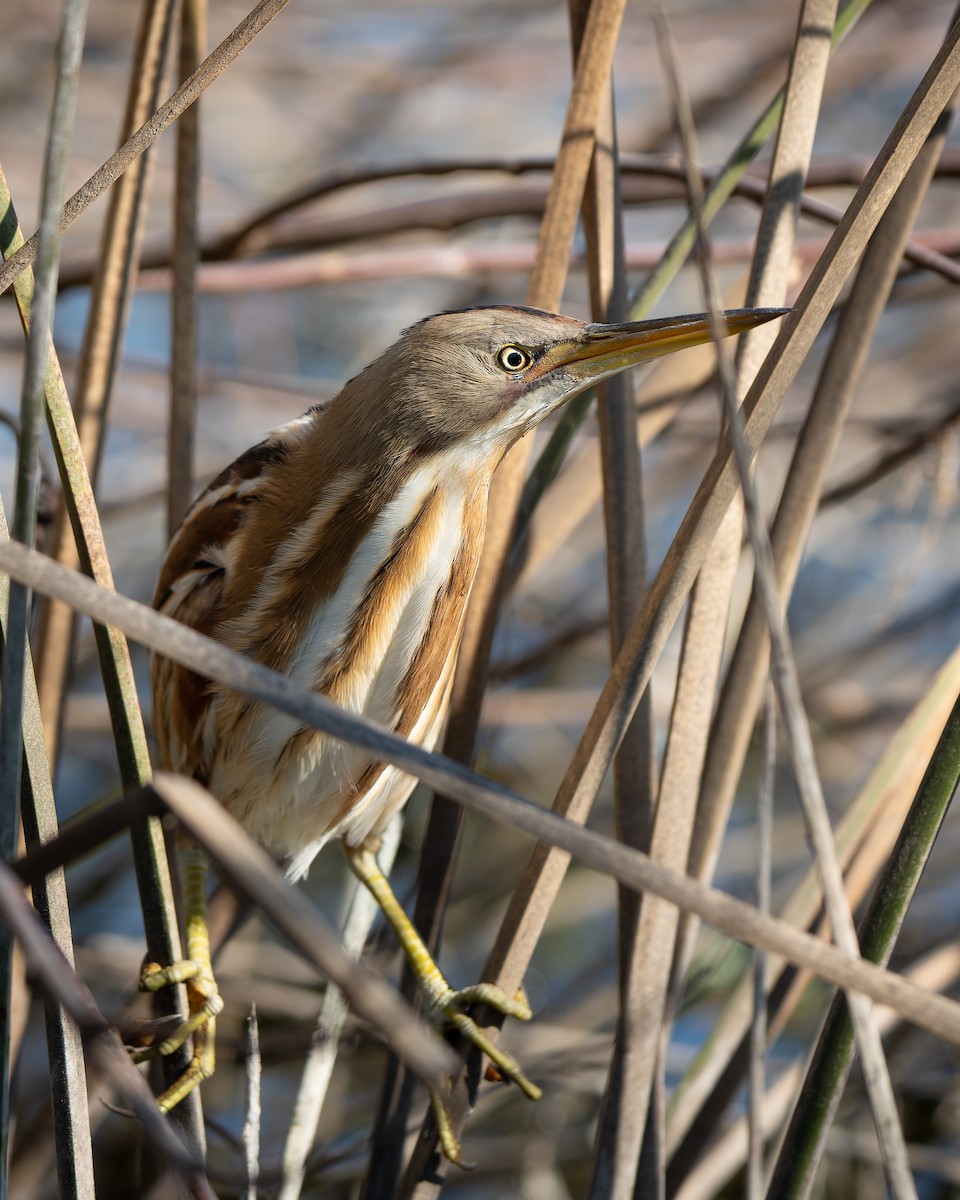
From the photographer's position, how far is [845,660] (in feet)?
7.68

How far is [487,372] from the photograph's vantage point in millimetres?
1146

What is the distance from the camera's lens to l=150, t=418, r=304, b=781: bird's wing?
124 cm

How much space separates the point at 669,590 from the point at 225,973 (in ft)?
4.45

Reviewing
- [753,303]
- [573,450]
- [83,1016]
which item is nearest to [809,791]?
[83,1016]

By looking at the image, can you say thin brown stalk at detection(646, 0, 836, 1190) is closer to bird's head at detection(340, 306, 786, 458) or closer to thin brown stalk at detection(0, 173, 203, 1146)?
bird's head at detection(340, 306, 786, 458)

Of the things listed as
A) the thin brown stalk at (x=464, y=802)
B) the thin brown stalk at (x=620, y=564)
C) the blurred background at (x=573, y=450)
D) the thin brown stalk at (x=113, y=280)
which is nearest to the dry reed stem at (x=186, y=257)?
the thin brown stalk at (x=113, y=280)

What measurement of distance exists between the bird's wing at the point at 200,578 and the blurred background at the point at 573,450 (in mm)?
370

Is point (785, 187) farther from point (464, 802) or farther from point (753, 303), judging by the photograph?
point (464, 802)

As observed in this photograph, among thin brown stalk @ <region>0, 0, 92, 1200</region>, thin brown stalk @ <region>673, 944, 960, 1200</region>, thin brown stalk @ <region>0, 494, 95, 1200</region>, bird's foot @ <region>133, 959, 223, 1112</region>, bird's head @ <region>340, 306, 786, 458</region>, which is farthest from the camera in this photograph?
thin brown stalk @ <region>673, 944, 960, 1200</region>

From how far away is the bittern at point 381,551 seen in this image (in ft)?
3.74

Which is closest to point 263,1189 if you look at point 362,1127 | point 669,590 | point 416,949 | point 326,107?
point 362,1127

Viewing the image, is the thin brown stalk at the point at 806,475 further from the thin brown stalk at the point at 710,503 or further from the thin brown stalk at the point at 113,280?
the thin brown stalk at the point at 113,280

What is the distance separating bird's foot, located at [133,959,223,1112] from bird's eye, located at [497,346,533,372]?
0.60m

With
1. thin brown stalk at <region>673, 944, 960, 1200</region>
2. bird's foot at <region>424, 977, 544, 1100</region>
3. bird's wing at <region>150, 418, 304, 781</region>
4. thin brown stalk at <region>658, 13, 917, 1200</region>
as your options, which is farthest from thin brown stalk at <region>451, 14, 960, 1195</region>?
thin brown stalk at <region>673, 944, 960, 1200</region>
